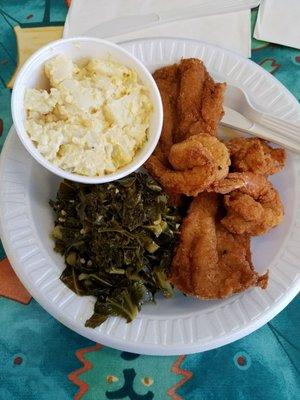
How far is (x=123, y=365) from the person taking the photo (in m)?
1.79

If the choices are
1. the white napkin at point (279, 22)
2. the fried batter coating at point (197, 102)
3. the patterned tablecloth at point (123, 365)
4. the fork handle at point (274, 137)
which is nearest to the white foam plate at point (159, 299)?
the fork handle at point (274, 137)

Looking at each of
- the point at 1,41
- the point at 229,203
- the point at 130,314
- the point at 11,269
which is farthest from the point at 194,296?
the point at 1,41

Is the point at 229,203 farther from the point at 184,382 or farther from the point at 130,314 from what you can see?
the point at 184,382

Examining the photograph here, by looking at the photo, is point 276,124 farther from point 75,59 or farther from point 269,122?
point 75,59

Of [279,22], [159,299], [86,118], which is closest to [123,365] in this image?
[159,299]

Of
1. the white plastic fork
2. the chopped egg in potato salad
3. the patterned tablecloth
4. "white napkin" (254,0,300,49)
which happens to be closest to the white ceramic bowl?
the chopped egg in potato salad

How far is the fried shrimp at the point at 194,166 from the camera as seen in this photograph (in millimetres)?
1792

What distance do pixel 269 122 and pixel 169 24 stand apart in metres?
A: 0.81

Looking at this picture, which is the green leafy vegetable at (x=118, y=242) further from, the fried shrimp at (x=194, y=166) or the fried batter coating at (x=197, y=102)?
the fried batter coating at (x=197, y=102)

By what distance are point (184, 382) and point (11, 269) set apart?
32.5 inches

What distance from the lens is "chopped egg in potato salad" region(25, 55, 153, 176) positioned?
65.8 inches

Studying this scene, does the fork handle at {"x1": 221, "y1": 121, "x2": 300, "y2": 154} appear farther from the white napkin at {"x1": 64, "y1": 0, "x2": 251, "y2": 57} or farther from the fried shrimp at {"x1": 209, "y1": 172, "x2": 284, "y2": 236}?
the white napkin at {"x1": 64, "y1": 0, "x2": 251, "y2": 57}

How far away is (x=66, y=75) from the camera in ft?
5.76

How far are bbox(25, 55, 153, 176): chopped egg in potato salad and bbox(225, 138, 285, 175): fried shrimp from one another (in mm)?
410
